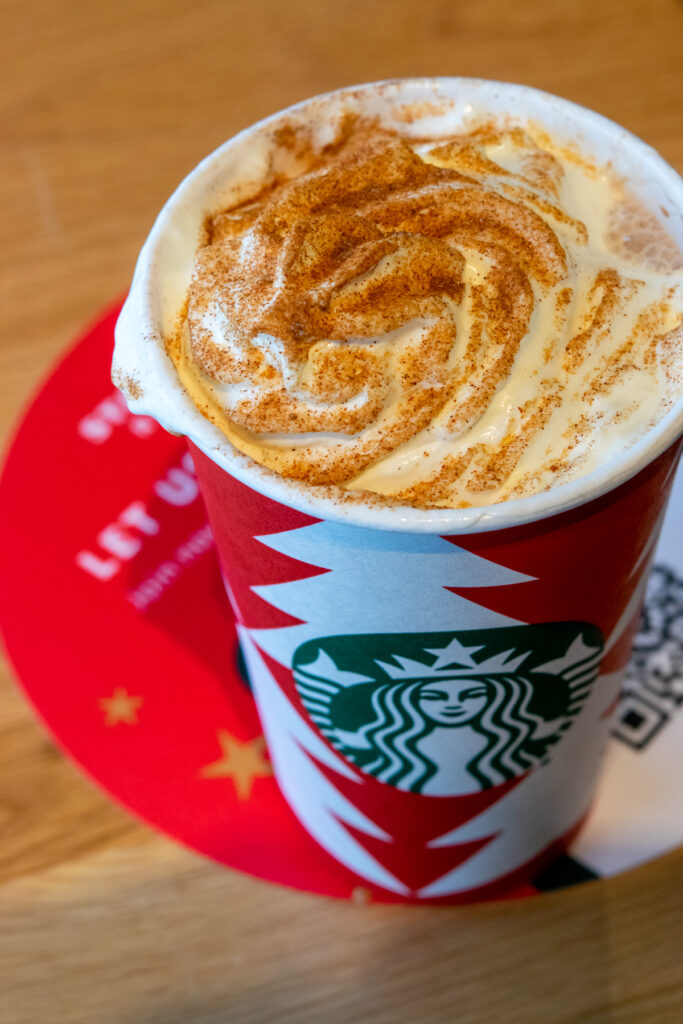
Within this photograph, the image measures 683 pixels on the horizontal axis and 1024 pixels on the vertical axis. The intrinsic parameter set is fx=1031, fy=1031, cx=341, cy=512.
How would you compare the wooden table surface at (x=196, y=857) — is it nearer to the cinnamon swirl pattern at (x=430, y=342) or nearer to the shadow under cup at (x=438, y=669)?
the shadow under cup at (x=438, y=669)

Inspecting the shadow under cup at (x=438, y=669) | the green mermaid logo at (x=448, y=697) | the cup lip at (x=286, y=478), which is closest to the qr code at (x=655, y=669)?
the shadow under cup at (x=438, y=669)

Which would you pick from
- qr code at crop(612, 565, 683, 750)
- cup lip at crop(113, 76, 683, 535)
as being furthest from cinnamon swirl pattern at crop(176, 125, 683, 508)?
qr code at crop(612, 565, 683, 750)

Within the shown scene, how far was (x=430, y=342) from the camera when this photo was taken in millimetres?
561

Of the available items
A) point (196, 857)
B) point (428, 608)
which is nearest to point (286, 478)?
point (428, 608)

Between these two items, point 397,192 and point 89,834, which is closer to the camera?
point 397,192

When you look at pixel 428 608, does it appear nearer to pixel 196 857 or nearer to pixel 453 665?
pixel 453 665

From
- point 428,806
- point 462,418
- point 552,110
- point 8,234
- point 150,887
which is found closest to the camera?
point 462,418

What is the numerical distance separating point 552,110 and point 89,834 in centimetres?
69

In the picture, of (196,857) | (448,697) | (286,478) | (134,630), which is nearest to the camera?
(286,478)

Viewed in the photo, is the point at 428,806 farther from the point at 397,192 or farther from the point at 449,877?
the point at 397,192

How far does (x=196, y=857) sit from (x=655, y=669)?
0.44 m

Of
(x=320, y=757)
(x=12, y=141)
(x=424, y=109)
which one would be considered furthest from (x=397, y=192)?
(x=12, y=141)

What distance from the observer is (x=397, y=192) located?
2.07 ft

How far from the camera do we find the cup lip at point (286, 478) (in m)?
0.49
